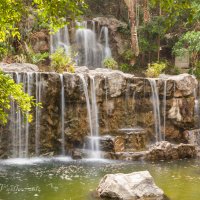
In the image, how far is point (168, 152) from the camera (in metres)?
15.1

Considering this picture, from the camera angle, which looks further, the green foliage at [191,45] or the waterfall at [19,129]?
the green foliage at [191,45]

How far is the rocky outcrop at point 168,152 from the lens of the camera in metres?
14.9

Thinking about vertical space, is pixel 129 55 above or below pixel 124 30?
below

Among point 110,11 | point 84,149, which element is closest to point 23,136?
point 84,149

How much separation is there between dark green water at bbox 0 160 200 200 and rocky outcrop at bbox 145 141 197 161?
2.11 ft

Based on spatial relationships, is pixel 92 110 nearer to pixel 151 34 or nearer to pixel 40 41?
pixel 40 41

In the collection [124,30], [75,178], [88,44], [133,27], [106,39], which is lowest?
[75,178]

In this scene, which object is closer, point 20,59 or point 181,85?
point 181,85

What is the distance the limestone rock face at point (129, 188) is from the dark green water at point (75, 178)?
0.52m

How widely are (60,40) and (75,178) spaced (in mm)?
16051

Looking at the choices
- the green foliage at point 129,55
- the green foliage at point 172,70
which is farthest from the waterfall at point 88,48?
the green foliage at point 172,70

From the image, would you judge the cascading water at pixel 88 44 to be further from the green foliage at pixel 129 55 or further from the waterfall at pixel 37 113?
the waterfall at pixel 37 113

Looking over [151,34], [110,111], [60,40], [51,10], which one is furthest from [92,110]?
[51,10]

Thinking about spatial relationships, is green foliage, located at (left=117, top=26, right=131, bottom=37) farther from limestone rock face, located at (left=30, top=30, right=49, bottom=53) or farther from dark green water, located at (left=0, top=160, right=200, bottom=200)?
dark green water, located at (left=0, top=160, right=200, bottom=200)
